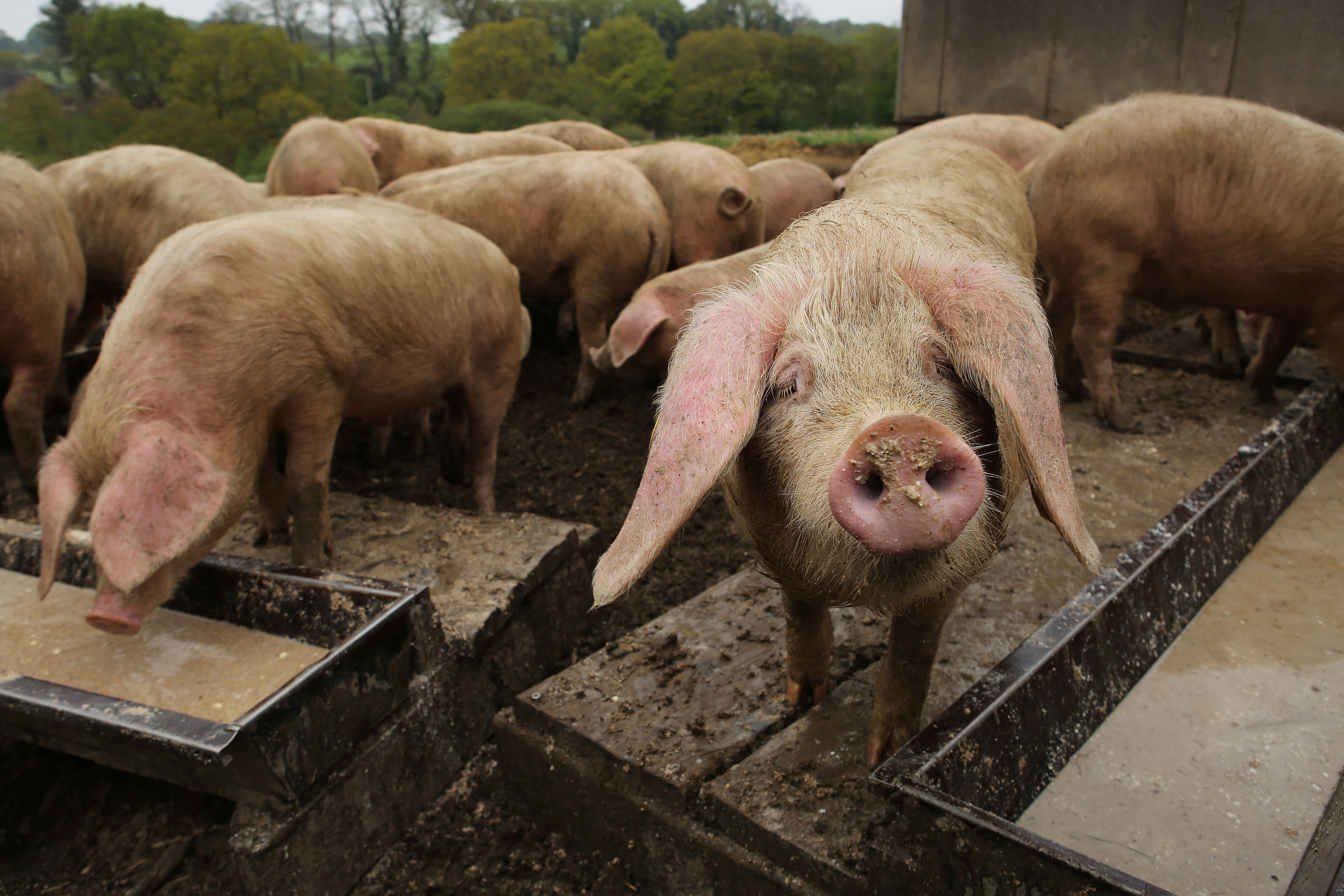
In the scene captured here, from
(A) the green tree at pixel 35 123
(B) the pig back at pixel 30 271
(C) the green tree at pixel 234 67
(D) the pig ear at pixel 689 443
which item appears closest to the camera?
(D) the pig ear at pixel 689 443

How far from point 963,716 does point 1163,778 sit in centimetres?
91

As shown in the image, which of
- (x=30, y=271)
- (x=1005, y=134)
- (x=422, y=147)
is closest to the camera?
(x=30, y=271)

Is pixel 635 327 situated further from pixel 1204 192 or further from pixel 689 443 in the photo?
pixel 689 443

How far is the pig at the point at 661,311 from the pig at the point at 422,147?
11.8ft

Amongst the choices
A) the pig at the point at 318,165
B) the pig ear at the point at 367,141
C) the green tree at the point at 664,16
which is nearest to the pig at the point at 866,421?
the pig at the point at 318,165

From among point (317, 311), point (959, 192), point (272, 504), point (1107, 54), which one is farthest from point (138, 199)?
point (1107, 54)

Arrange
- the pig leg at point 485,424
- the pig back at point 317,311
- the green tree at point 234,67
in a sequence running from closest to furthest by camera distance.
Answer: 1. the pig back at point 317,311
2. the pig leg at point 485,424
3. the green tree at point 234,67

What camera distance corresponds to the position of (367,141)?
7270 millimetres

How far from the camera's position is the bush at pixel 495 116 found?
8.23 m

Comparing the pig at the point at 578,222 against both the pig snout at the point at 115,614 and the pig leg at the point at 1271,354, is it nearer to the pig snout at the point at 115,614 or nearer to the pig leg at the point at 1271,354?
the pig snout at the point at 115,614

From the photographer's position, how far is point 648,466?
1293 mm

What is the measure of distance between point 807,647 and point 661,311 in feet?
7.51

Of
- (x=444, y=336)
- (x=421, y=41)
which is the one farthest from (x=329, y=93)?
(x=444, y=336)

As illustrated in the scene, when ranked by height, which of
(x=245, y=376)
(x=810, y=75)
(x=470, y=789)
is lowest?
(x=470, y=789)
